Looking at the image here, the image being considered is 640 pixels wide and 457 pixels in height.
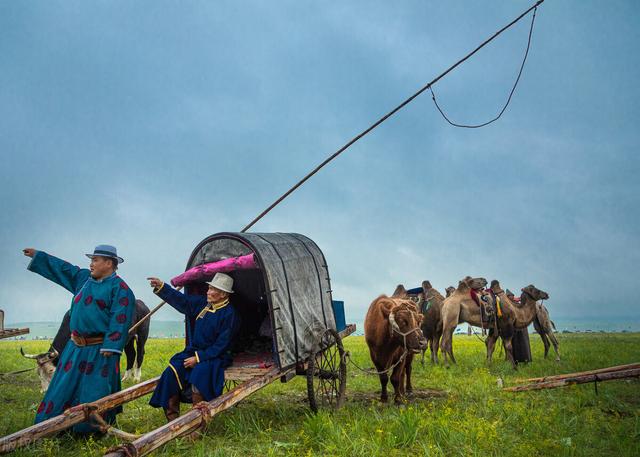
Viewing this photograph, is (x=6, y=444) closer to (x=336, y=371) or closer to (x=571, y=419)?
(x=336, y=371)

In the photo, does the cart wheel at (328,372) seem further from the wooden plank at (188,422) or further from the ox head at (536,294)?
the ox head at (536,294)

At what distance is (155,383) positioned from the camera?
6.53m

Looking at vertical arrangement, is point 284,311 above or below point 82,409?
above

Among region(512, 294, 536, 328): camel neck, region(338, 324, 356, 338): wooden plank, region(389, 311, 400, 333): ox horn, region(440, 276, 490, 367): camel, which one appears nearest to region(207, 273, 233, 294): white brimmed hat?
region(389, 311, 400, 333): ox horn

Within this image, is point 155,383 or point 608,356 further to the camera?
point 608,356

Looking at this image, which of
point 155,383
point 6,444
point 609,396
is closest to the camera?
point 6,444

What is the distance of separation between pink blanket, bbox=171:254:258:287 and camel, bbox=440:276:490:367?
9.48m

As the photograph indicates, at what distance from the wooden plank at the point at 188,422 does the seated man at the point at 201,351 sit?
0.52 meters

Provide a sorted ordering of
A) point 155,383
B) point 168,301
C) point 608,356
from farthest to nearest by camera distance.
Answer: point 608,356
point 168,301
point 155,383

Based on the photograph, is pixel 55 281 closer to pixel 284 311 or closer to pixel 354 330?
pixel 284 311

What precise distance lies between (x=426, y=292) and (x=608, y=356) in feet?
19.6

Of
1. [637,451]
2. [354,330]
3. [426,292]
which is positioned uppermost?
[426,292]

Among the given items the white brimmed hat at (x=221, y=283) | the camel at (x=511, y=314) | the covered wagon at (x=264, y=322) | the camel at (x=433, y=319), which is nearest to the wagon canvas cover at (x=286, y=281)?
the covered wagon at (x=264, y=322)

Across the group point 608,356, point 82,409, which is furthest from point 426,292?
point 82,409
